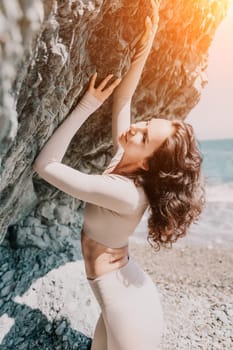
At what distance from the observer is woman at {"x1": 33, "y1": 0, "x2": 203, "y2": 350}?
2059 mm

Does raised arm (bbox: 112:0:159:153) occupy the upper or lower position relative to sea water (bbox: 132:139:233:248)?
upper

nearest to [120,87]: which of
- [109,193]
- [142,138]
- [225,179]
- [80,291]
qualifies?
[142,138]

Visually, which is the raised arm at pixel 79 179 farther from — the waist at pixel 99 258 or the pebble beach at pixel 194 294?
the pebble beach at pixel 194 294

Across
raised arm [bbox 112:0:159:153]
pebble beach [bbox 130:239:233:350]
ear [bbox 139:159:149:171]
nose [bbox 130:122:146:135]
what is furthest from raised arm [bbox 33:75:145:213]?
pebble beach [bbox 130:239:233:350]

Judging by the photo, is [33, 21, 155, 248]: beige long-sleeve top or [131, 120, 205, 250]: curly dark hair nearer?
[33, 21, 155, 248]: beige long-sleeve top

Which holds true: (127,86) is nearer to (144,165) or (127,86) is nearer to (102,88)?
(102,88)

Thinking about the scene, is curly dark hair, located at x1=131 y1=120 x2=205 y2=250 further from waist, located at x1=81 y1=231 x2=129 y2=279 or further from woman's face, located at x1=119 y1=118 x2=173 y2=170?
waist, located at x1=81 y1=231 x2=129 y2=279

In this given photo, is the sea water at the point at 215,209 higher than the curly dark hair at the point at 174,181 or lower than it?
lower

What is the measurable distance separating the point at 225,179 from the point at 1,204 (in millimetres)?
19332

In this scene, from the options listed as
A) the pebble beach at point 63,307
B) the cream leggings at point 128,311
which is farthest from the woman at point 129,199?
the pebble beach at point 63,307

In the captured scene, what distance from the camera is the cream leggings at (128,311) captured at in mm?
2254

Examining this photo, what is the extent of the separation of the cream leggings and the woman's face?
61 centimetres

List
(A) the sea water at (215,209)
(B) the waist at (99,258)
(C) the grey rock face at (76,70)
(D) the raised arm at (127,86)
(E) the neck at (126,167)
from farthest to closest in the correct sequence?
(A) the sea water at (215,209)
(D) the raised arm at (127,86)
(B) the waist at (99,258)
(E) the neck at (126,167)
(C) the grey rock face at (76,70)

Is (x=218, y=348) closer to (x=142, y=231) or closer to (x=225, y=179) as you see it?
(x=142, y=231)
